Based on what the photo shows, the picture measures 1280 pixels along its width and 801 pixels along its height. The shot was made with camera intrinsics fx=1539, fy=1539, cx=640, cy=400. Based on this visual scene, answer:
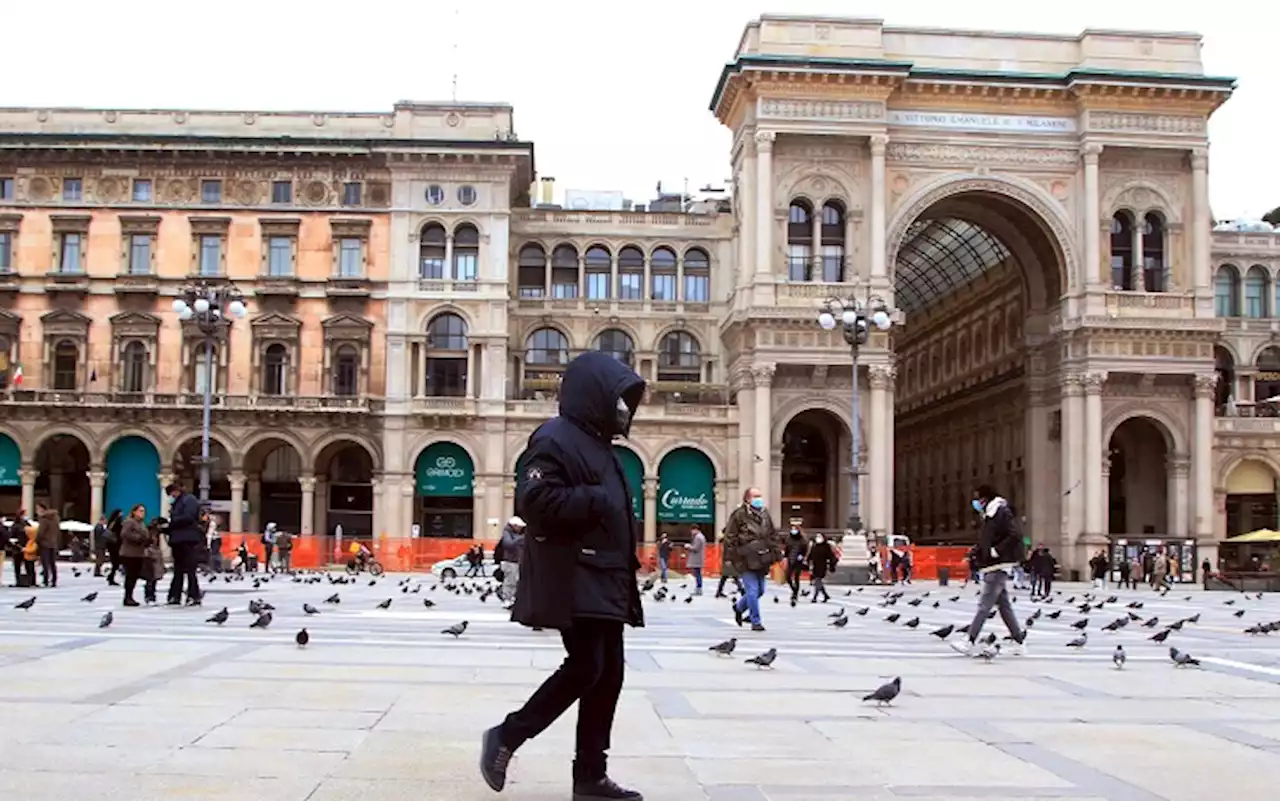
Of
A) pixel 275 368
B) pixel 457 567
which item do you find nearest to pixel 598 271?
pixel 275 368

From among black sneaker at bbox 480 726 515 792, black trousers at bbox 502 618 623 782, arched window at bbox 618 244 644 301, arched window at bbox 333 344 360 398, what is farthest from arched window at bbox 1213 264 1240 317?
black sneaker at bbox 480 726 515 792

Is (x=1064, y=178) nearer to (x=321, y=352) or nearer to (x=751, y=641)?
(x=321, y=352)

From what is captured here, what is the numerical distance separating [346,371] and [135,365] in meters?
8.83

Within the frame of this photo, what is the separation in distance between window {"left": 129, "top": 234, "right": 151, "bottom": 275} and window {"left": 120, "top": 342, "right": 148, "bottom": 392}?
3.13 metres

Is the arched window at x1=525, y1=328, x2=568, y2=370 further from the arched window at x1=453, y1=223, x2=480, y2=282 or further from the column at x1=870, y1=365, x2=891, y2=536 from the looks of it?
the column at x1=870, y1=365, x2=891, y2=536

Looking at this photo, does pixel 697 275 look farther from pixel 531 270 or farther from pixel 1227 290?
pixel 1227 290

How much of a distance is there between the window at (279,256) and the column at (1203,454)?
38585 millimetres

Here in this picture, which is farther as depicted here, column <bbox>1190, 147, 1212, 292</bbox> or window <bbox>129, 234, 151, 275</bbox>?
window <bbox>129, 234, 151, 275</bbox>

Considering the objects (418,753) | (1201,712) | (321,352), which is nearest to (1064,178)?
(321,352)

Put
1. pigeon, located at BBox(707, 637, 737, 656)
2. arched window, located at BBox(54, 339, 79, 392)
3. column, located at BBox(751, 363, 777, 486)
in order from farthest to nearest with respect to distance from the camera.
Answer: arched window, located at BBox(54, 339, 79, 392)
column, located at BBox(751, 363, 777, 486)
pigeon, located at BBox(707, 637, 737, 656)

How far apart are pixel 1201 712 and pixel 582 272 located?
189 feet

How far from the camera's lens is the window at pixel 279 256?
215 feet

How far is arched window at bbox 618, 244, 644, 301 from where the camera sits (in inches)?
2702

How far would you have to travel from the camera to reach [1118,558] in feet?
201
